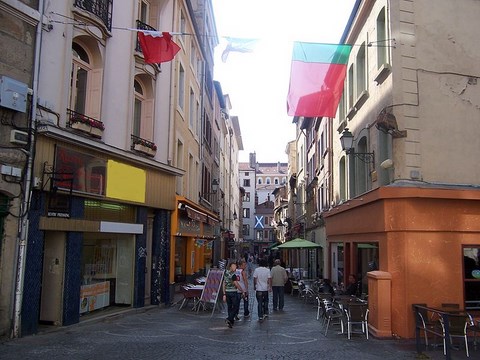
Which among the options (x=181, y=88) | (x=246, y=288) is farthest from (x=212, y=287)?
(x=181, y=88)

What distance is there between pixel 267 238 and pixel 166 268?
3305 inches

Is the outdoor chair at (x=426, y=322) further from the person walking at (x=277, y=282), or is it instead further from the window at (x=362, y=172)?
the person walking at (x=277, y=282)

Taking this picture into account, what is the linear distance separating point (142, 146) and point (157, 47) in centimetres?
344

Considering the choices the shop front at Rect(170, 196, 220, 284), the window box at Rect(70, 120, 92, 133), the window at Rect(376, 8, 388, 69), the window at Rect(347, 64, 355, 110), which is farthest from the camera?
the shop front at Rect(170, 196, 220, 284)

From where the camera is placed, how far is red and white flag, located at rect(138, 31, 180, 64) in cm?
1184

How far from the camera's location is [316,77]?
1173cm

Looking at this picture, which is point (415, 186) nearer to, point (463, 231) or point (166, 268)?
point (463, 231)

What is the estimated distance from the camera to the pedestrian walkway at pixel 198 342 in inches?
334

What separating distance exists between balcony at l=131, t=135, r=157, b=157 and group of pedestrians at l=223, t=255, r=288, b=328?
4133 millimetres

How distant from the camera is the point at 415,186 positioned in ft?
34.9

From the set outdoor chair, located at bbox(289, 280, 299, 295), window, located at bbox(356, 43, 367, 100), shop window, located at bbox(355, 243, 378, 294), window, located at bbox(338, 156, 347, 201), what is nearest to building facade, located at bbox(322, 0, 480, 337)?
window, located at bbox(356, 43, 367, 100)

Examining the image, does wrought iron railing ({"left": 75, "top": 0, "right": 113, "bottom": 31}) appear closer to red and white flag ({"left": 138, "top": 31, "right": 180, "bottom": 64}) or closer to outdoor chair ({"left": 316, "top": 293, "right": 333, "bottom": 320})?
red and white flag ({"left": 138, "top": 31, "right": 180, "bottom": 64})

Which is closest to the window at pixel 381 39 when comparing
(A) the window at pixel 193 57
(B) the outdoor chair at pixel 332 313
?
(B) the outdoor chair at pixel 332 313

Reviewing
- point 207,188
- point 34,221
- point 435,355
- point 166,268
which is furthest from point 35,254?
point 207,188
